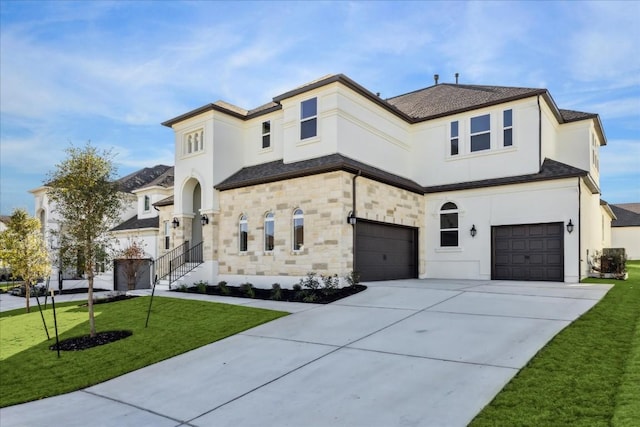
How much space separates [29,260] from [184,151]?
7.98 m

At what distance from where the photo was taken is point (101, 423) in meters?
5.82

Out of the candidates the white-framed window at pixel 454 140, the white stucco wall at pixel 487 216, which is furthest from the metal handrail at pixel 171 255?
the white-framed window at pixel 454 140

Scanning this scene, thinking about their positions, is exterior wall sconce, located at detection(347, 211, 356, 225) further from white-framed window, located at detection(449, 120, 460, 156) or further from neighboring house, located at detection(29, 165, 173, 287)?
neighboring house, located at detection(29, 165, 173, 287)

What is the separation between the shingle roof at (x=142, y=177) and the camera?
32.0 m

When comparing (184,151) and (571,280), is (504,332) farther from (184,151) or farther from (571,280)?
(184,151)

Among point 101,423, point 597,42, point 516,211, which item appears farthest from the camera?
point 516,211

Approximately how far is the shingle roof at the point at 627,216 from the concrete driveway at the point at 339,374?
1476 inches

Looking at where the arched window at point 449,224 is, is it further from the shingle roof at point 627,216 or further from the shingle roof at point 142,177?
the shingle roof at point 627,216

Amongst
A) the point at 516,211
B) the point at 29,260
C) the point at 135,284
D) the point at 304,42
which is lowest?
the point at 135,284

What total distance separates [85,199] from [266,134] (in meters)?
9.18

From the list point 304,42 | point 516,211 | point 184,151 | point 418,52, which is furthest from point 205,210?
point 516,211

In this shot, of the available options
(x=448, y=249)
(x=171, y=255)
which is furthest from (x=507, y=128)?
(x=171, y=255)

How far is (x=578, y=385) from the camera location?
5.35 metres

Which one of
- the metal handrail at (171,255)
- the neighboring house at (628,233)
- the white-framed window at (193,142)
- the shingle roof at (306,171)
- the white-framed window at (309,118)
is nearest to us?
the shingle roof at (306,171)
